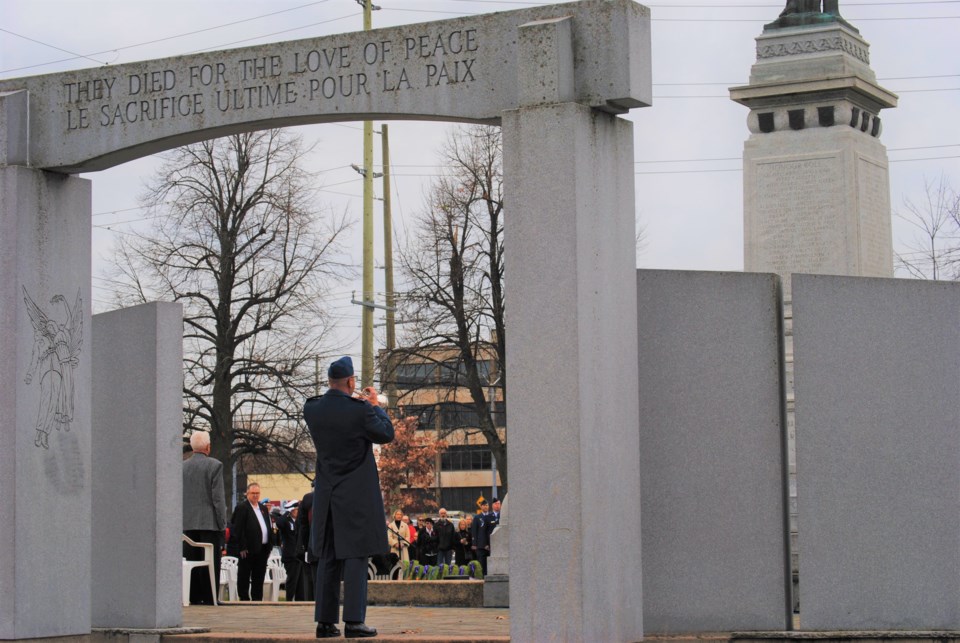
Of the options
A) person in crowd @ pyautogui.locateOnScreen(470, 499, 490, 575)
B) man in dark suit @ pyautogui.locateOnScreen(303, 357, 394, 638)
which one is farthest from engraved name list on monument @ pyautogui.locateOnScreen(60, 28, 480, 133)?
person in crowd @ pyautogui.locateOnScreen(470, 499, 490, 575)

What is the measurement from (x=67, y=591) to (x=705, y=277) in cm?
486

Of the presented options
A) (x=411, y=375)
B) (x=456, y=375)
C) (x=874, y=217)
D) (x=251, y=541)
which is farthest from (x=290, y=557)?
(x=411, y=375)

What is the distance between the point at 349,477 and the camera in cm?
1027

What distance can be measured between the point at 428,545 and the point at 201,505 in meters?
17.9

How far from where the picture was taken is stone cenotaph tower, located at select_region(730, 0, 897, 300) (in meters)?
24.5

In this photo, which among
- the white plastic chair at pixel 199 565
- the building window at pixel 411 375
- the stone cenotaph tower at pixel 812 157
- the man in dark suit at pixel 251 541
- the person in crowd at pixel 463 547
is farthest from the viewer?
the building window at pixel 411 375

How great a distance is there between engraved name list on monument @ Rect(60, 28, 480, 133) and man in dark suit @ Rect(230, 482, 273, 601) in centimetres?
688

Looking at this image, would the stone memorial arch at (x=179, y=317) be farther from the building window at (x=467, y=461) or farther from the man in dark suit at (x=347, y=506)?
the building window at (x=467, y=461)

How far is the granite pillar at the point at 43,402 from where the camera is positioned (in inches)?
439

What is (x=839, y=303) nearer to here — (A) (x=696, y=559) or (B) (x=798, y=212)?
(A) (x=696, y=559)

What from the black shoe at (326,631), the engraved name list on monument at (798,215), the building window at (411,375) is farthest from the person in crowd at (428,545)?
the black shoe at (326,631)

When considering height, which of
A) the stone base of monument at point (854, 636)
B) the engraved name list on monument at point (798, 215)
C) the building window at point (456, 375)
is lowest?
the stone base of monument at point (854, 636)

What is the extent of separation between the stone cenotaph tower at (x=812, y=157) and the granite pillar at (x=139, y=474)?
46.5 ft

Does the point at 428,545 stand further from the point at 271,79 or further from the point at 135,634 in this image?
the point at 271,79
